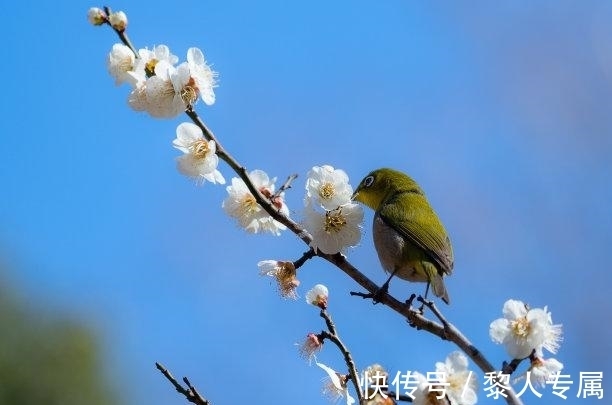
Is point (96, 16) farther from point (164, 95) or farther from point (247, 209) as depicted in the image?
point (247, 209)

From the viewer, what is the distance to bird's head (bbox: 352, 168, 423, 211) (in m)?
4.18

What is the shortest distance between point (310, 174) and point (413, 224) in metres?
0.93

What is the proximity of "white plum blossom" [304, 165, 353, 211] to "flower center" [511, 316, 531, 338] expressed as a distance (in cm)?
69

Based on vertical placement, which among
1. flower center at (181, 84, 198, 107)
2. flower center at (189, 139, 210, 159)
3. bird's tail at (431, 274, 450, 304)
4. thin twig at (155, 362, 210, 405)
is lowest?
thin twig at (155, 362, 210, 405)

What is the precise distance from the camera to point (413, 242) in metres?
3.48

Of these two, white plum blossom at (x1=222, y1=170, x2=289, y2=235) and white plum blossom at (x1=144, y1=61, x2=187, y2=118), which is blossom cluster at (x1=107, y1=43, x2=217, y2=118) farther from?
white plum blossom at (x1=222, y1=170, x2=289, y2=235)

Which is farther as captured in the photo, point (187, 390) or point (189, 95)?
point (189, 95)

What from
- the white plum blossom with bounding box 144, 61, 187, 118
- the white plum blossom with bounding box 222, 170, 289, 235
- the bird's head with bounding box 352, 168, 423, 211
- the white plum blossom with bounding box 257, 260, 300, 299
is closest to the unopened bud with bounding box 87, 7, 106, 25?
the white plum blossom with bounding box 144, 61, 187, 118

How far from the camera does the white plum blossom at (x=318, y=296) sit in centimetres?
284

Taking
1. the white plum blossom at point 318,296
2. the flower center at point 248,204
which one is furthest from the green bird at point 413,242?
the flower center at point 248,204

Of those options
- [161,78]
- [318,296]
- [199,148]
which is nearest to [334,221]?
[318,296]

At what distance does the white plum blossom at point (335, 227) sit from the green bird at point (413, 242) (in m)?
0.41

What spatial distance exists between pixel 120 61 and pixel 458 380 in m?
1.59

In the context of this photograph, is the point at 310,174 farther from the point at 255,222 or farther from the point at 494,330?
the point at 494,330
